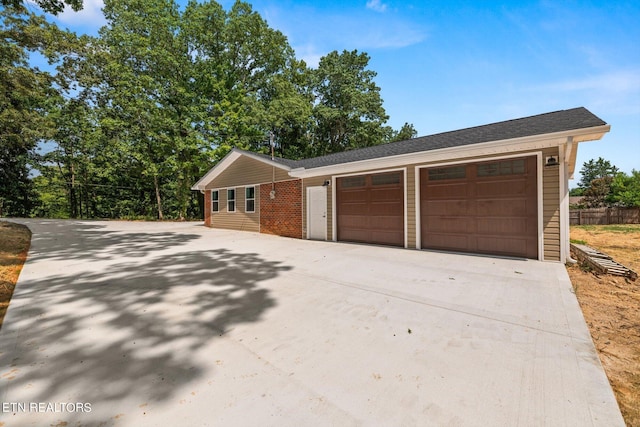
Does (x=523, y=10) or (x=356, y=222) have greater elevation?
(x=523, y=10)

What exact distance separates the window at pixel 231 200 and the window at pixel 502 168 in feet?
34.6

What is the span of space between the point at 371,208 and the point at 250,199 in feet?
20.7

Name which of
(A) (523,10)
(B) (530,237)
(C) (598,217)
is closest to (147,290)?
(B) (530,237)

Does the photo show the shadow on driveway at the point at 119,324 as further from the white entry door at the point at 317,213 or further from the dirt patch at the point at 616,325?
the white entry door at the point at 317,213

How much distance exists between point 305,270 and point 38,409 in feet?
12.5

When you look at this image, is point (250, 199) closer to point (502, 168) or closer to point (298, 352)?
point (502, 168)

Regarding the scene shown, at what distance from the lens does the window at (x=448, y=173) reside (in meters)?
6.57

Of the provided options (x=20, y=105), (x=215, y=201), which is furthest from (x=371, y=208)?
(x=20, y=105)

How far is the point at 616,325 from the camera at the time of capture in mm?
2871

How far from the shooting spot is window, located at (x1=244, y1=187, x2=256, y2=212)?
39.9 feet

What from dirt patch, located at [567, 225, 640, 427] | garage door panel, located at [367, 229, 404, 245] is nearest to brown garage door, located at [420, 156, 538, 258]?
garage door panel, located at [367, 229, 404, 245]

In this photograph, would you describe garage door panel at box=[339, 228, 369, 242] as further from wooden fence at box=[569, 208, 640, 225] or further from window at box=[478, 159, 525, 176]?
wooden fence at box=[569, 208, 640, 225]

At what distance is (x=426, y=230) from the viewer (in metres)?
7.20

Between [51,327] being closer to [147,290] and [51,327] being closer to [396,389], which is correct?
[147,290]
